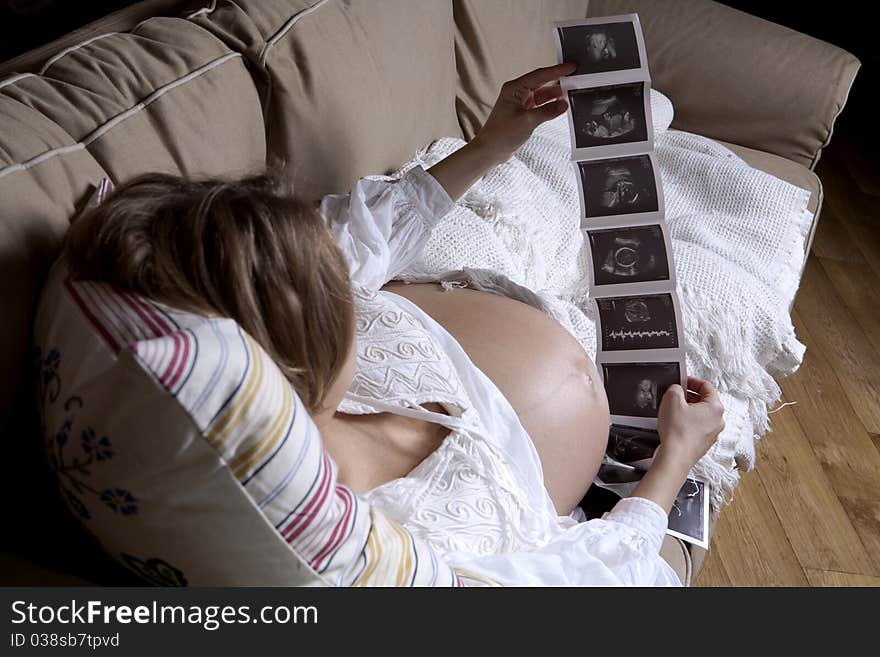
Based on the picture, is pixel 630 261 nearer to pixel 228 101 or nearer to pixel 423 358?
pixel 423 358

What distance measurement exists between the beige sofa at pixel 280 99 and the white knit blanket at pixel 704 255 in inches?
7.7

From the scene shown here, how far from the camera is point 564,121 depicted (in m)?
2.13

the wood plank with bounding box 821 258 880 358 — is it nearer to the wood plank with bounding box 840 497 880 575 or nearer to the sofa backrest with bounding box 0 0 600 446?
the wood plank with bounding box 840 497 880 575

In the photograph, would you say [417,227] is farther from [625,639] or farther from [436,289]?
[625,639]

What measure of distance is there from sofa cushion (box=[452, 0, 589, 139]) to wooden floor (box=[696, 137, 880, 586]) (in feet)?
3.42

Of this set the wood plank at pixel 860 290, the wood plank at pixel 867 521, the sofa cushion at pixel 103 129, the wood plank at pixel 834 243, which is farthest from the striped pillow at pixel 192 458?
the wood plank at pixel 834 243

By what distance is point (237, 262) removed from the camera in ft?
2.36

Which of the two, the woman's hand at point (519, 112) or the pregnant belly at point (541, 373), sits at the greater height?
the woman's hand at point (519, 112)

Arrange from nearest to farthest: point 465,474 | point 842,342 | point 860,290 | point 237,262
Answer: point 237,262 → point 465,474 → point 842,342 → point 860,290

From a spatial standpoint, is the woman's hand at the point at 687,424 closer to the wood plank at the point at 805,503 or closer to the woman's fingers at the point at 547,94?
the woman's fingers at the point at 547,94

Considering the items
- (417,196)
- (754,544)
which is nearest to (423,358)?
(417,196)

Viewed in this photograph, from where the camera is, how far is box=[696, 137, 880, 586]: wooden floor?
5.89 feet

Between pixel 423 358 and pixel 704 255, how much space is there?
2.68 feet

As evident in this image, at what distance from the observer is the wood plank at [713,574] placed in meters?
1.74
